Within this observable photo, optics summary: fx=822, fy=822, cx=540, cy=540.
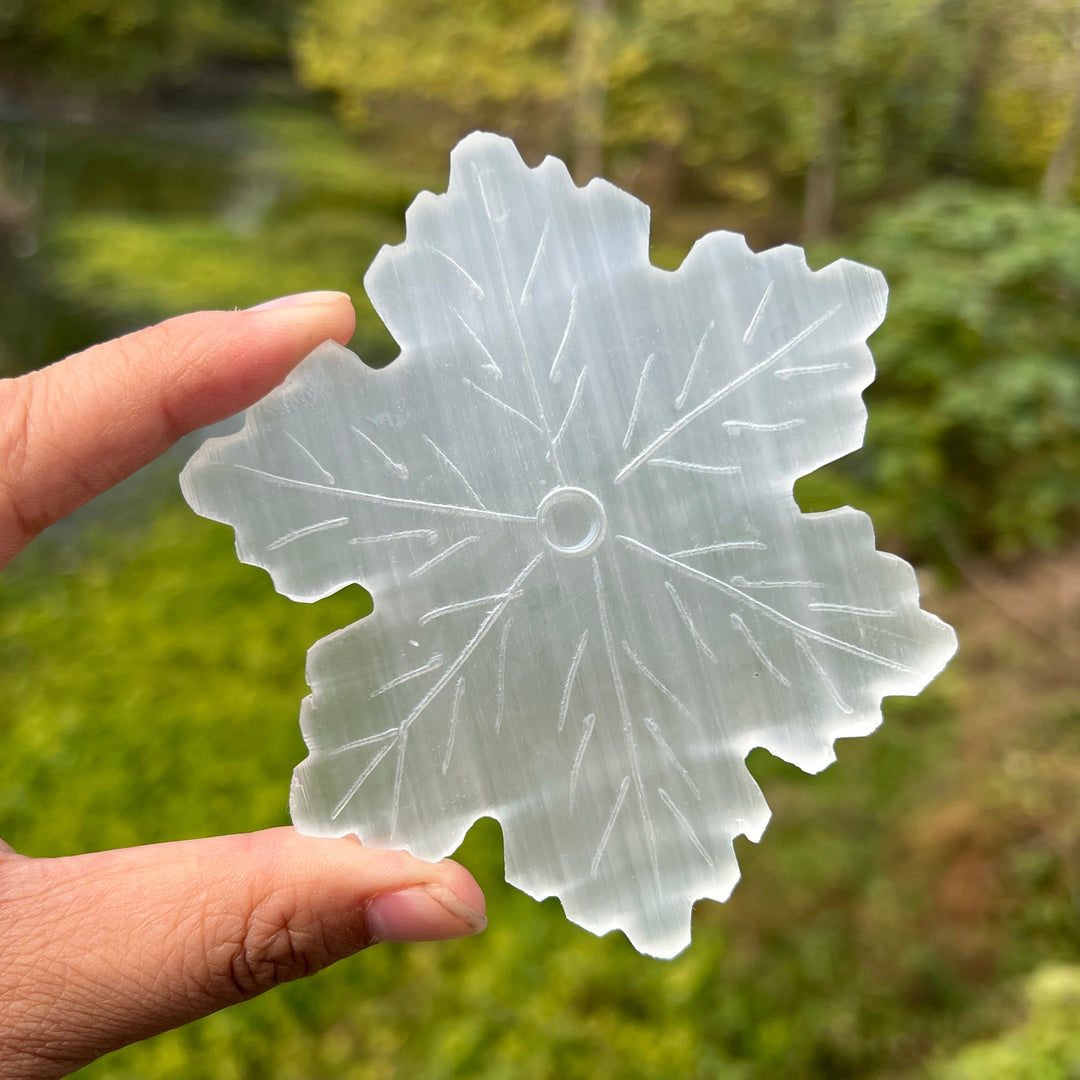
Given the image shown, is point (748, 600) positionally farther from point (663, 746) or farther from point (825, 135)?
point (825, 135)

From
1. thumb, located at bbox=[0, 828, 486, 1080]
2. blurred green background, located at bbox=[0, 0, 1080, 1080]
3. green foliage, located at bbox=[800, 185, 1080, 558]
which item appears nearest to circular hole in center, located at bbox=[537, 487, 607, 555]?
thumb, located at bbox=[0, 828, 486, 1080]

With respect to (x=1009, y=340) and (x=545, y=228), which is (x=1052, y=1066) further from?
(x=1009, y=340)

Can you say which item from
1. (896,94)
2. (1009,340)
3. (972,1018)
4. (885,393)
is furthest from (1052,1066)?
(896,94)

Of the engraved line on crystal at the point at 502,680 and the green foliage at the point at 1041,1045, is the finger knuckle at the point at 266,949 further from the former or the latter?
the green foliage at the point at 1041,1045

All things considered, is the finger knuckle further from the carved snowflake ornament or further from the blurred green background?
the blurred green background

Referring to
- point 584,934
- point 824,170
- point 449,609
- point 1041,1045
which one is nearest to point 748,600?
point 449,609

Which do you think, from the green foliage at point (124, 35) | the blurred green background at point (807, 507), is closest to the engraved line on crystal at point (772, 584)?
the blurred green background at point (807, 507)
